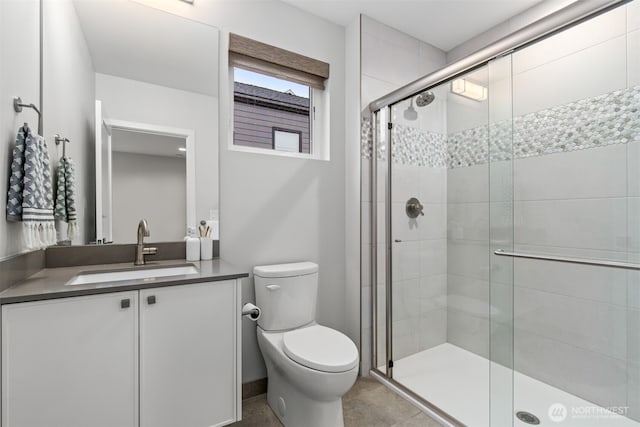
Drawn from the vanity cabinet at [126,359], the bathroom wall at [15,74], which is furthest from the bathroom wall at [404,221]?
the bathroom wall at [15,74]

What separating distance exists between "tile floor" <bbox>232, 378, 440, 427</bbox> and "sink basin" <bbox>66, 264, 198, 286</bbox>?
89 centimetres

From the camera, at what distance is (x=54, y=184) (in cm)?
136

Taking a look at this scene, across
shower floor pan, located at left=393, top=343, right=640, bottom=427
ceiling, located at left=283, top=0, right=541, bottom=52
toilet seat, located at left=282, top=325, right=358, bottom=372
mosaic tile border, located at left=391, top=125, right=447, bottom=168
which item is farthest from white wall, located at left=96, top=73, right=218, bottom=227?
shower floor pan, located at left=393, top=343, right=640, bottom=427

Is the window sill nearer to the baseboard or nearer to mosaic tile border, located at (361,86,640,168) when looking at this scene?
mosaic tile border, located at (361,86,640,168)

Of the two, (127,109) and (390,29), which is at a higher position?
(390,29)

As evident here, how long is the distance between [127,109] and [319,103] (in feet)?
4.06

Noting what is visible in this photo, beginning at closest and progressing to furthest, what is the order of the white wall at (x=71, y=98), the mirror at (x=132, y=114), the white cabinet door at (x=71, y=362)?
the white cabinet door at (x=71, y=362) → the white wall at (x=71, y=98) → the mirror at (x=132, y=114)

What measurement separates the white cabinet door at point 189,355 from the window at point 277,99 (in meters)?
1.05

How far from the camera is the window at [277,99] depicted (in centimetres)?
194

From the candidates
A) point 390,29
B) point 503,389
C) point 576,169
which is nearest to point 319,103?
point 390,29

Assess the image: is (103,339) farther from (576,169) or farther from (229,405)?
(576,169)

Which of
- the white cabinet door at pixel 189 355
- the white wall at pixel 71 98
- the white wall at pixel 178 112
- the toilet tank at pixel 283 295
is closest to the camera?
the white cabinet door at pixel 189 355

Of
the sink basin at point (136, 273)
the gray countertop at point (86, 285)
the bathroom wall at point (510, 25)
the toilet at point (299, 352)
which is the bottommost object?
the toilet at point (299, 352)

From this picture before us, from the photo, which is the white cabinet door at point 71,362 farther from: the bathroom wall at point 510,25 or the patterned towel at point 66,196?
the bathroom wall at point 510,25
